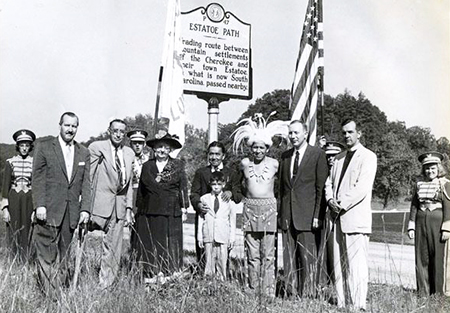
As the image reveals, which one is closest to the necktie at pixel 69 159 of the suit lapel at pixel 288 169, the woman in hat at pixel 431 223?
the suit lapel at pixel 288 169

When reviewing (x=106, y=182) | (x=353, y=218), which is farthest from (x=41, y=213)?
(x=353, y=218)

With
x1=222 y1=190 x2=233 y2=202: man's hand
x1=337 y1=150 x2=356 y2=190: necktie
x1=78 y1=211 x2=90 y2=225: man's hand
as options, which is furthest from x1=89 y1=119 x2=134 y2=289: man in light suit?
x1=337 y1=150 x2=356 y2=190: necktie

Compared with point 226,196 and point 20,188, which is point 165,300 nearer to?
point 226,196

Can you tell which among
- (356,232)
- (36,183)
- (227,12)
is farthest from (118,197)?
(227,12)

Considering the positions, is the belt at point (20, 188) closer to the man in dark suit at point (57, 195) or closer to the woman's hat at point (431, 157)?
the man in dark suit at point (57, 195)

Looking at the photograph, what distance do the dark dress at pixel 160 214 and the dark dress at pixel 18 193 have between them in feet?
6.27

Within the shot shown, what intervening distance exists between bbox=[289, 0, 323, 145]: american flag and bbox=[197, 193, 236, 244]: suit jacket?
6.33ft

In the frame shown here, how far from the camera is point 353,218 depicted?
18.0ft

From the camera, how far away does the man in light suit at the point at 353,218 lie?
543 cm

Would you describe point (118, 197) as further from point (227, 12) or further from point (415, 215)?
point (227, 12)

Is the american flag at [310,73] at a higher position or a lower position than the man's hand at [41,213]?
higher

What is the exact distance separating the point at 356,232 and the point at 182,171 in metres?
1.92

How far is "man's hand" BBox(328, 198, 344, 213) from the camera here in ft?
18.1

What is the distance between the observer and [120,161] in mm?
6293
